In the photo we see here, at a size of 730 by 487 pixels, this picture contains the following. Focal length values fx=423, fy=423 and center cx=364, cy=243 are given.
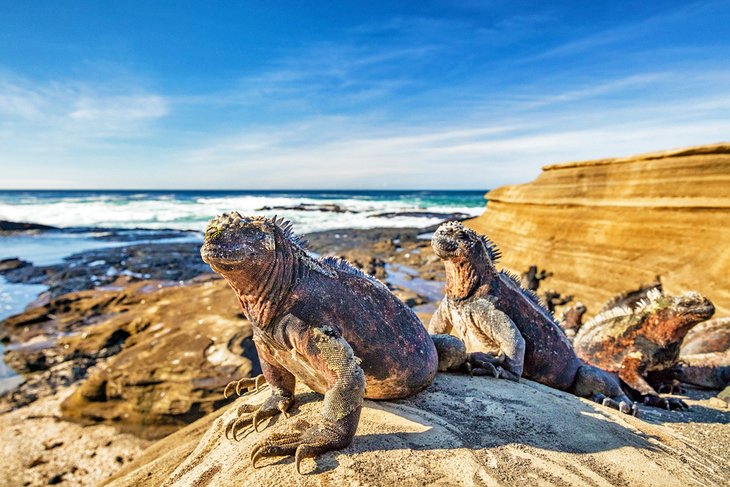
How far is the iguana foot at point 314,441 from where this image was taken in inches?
84.1

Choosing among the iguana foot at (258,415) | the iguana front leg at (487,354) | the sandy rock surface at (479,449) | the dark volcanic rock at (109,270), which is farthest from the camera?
the dark volcanic rock at (109,270)

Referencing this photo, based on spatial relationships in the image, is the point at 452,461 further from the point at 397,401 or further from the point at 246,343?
the point at 246,343

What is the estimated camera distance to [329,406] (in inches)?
86.0

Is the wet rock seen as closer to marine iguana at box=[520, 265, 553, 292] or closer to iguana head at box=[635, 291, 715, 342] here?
marine iguana at box=[520, 265, 553, 292]

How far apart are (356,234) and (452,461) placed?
24341mm

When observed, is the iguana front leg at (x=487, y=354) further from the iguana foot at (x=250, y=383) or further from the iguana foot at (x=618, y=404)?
the iguana foot at (x=250, y=383)

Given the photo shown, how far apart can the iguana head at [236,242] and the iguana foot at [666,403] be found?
4.18m

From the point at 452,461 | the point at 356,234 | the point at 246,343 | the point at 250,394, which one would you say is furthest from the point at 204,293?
the point at 356,234

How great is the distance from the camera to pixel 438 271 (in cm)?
1588

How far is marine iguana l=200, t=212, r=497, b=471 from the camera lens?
7.16 feet

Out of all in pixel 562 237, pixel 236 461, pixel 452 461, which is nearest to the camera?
pixel 452 461

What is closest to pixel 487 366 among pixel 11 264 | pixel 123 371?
pixel 123 371

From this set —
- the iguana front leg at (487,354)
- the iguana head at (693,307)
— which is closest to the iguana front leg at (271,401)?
the iguana front leg at (487,354)

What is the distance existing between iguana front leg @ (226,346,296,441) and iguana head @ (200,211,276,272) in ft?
2.50
